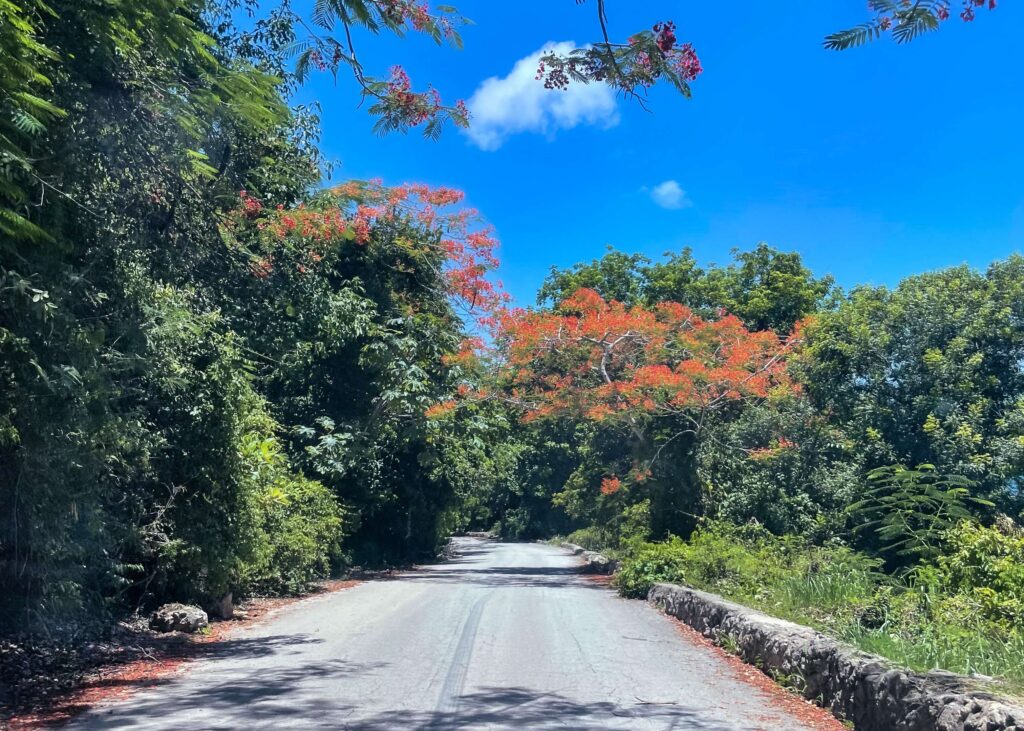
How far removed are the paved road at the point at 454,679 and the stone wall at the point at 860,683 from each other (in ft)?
1.67

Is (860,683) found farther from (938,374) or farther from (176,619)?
(938,374)

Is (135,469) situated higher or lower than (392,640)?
higher

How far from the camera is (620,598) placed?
61.4 ft

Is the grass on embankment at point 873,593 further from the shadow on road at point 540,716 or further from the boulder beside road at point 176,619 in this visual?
the boulder beside road at point 176,619

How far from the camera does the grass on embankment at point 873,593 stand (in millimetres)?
7660

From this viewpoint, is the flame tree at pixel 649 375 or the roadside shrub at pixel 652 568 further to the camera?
the flame tree at pixel 649 375

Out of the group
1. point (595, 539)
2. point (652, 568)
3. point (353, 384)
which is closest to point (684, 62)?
point (652, 568)

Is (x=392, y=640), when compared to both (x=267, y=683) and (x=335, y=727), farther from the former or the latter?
(x=335, y=727)

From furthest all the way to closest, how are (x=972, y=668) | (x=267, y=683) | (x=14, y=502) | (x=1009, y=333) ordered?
(x=1009, y=333) < (x=267, y=683) < (x=14, y=502) < (x=972, y=668)

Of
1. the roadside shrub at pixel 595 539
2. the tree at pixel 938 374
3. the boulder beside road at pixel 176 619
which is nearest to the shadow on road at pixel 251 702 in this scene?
the boulder beside road at pixel 176 619

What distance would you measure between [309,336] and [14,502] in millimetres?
12165

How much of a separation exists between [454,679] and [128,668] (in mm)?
3767

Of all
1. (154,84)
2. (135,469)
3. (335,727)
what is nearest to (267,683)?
(335,727)

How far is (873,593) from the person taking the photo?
11859mm
